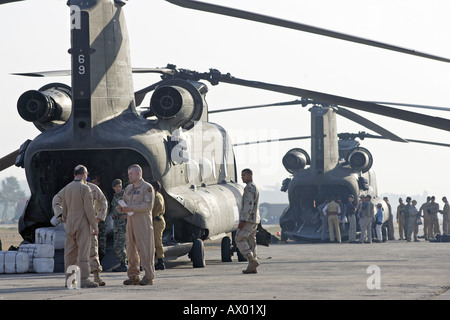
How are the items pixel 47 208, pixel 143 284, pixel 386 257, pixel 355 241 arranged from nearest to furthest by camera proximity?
pixel 143 284, pixel 47 208, pixel 386 257, pixel 355 241

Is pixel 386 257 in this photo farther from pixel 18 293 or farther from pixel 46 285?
pixel 18 293

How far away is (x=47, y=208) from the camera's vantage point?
1639cm

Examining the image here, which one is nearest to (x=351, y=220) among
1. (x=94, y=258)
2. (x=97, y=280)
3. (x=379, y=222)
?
(x=379, y=222)

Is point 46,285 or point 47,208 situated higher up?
point 47,208

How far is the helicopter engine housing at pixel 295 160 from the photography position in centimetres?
3125

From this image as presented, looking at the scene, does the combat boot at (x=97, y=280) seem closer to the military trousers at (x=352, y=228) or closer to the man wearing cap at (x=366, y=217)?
the man wearing cap at (x=366, y=217)

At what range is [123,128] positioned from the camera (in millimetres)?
15867

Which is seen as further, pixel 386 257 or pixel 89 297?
pixel 386 257

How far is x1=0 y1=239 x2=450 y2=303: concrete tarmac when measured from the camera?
9953 millimetres

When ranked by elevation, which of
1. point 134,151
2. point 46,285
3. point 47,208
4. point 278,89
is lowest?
point 46,285

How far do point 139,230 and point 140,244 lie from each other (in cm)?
20
